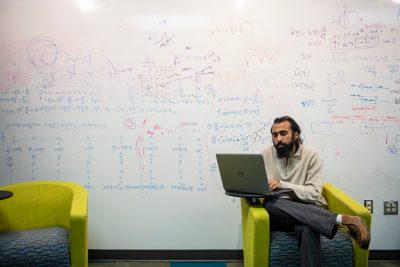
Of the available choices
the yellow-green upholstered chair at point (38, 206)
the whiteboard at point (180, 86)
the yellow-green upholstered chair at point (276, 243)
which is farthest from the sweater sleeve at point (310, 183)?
the yellow-green upholstered chair at point (38, 206)

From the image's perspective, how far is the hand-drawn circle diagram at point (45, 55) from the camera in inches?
115

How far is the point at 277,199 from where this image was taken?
2.34 metres

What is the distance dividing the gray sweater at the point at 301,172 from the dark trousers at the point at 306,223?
11 cm

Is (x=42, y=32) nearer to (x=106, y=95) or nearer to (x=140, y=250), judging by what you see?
(x=106, y=95)

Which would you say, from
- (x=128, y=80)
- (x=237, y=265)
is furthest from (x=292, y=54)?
(x=237, y=265)

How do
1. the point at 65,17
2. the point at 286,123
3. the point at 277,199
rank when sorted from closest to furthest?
the point at 277,199, the point at 286,123, the point at 65,17

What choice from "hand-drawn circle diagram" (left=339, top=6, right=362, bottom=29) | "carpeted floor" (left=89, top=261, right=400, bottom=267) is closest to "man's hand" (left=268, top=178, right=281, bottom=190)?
"carpeted floor" (left=89, top=261, right=400, bottom=267)

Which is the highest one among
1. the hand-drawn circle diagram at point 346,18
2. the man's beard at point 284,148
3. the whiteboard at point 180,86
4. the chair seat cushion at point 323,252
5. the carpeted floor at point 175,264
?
the hand-drawn circle diagram at point 346,18

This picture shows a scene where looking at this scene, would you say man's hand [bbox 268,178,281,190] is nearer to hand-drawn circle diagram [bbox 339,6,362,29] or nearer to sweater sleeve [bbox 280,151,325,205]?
sweater sleeve [bbox 280,151,325,205]

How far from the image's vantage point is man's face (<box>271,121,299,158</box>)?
2.59 metres

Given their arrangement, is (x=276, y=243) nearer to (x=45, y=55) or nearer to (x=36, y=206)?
(x=36, y=206)

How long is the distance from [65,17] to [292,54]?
5.91 feet

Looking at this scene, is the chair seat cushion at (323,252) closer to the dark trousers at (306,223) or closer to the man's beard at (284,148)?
the dark trousers at (306,223)

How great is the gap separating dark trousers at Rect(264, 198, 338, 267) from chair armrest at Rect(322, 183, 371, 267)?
8.2 inches
